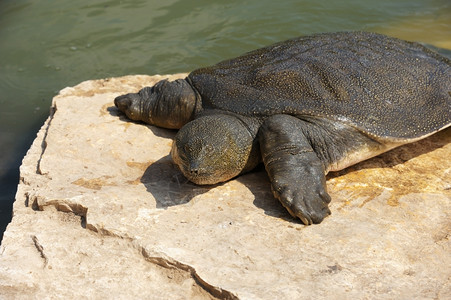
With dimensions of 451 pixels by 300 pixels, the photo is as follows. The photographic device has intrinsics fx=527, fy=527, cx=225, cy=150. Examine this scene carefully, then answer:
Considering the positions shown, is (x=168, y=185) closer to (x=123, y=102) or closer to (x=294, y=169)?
(x=294, y=169)

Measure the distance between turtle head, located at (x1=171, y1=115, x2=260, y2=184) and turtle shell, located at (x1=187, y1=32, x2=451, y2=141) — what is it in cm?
24

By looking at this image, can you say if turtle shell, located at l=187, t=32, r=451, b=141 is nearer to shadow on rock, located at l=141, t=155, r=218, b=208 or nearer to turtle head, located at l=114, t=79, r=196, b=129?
turtle head, located at l=114, t=79, r=196, b=129

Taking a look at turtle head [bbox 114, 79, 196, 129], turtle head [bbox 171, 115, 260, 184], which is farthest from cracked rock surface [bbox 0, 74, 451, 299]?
turtle head [bbox 114, 79, 196, 129]

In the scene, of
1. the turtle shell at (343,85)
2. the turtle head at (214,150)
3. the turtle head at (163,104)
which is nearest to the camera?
the turtle head at (214,150)

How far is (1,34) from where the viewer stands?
26.8 ft

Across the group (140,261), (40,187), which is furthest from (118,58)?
(140,261)

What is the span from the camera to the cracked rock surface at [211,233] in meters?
2.94

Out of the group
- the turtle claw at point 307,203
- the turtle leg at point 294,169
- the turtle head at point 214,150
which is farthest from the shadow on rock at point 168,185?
the turtle claw at point 307,203

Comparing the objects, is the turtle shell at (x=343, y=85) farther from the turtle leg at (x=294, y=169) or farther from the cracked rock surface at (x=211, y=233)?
the cracked rock surface at (x=211, y=233)

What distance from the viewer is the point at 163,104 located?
4.88 meters

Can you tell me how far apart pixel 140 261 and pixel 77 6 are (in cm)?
692

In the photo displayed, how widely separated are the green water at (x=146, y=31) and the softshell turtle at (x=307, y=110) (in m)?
2.72

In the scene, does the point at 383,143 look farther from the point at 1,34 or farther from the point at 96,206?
the point at 1,34

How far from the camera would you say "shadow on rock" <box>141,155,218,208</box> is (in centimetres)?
375
